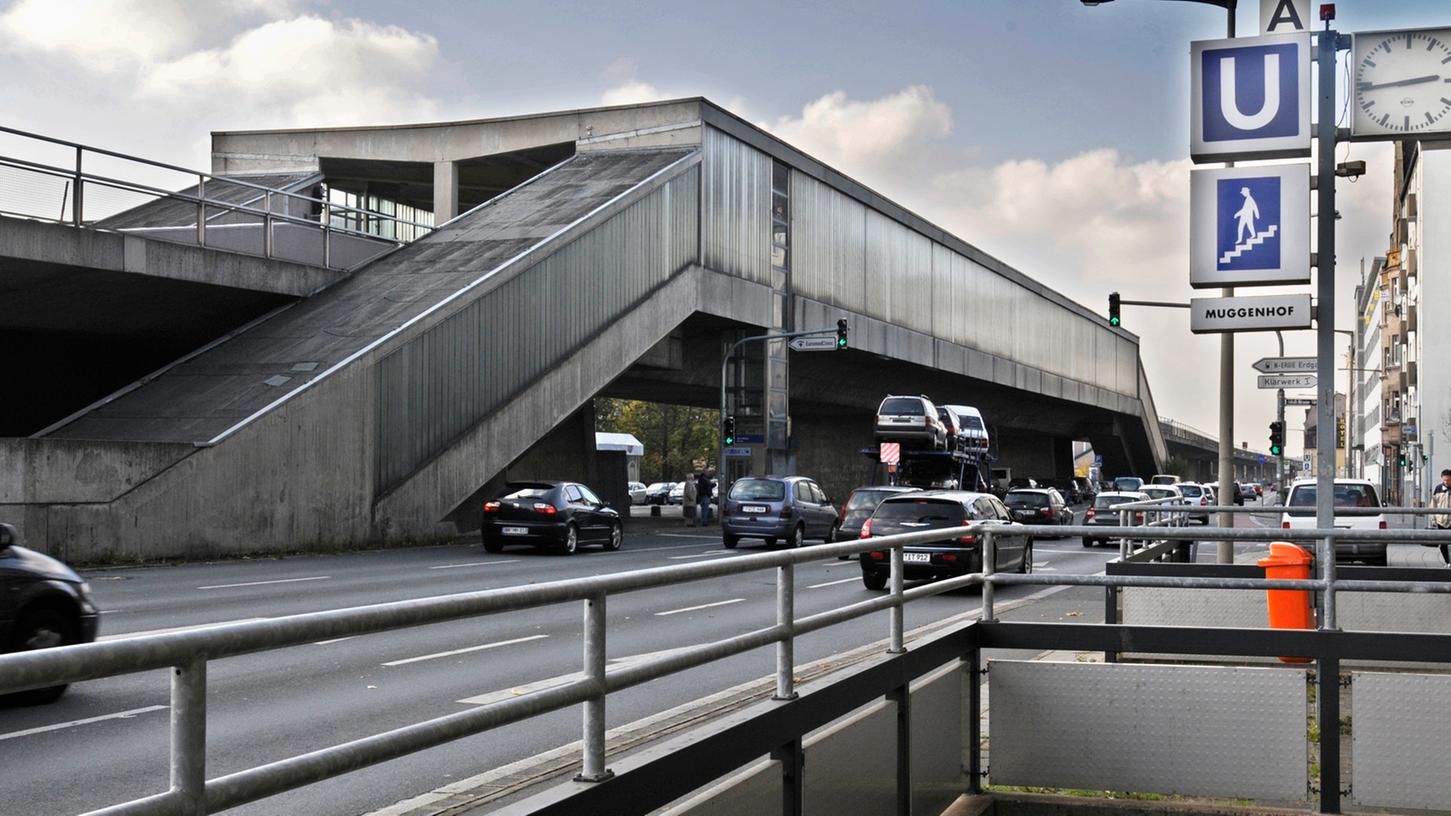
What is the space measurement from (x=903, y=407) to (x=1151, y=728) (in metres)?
37.7

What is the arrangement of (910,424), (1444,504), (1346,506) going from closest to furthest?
(1346,506), (1444,504), (910,424)

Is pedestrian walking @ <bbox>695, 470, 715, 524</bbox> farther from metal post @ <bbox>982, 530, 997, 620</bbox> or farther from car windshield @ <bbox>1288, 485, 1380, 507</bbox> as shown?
metal post @ <bbox>982, 530, 997, 620</bbox>

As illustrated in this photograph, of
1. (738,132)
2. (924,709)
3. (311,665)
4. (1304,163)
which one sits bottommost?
(924,709)

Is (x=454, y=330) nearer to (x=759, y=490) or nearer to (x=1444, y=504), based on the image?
(x=759, y=490)

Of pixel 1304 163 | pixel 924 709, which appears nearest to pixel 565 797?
pixel 924 709

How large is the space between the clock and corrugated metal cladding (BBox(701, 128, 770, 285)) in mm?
32692

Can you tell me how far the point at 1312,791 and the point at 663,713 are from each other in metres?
4.82

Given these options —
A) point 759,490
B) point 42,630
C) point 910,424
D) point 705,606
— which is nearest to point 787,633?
point 705,606

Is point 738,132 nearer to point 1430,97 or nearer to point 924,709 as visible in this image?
point 1430,97

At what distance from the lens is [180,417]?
26250 mm

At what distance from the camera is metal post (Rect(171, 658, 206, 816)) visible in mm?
2693

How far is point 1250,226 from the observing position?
1100 cm

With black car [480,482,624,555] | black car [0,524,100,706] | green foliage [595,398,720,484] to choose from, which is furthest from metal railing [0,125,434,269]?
green foliage [595,398,720,484]

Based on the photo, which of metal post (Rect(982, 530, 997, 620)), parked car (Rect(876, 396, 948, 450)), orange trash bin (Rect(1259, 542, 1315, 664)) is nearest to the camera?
metal post (Rect(982, 530, 997, 620))
